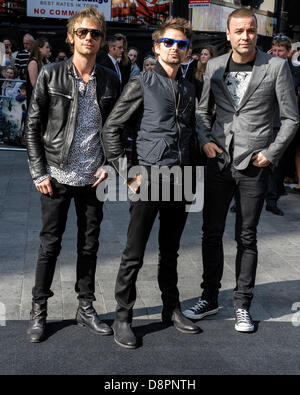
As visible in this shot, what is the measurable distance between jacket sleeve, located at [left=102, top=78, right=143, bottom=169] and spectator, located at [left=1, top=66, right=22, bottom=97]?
833cm

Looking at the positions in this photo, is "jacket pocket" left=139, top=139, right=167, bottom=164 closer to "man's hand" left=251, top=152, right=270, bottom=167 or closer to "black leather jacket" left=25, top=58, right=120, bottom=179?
"black leather jacket" left=25, top=58, right=120, bottom=179

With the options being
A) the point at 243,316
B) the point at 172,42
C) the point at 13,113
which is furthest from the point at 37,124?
the point at 13,113

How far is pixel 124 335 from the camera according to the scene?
3623 millimetres

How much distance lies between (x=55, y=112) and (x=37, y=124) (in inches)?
5.4

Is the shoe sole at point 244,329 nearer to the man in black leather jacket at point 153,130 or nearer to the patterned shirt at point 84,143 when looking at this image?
the man in black leather jacket at point 153,130

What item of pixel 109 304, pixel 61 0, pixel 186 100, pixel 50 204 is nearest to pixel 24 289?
pixel 109 304

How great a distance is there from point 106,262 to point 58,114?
1935 mm

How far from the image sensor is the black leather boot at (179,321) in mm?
3832

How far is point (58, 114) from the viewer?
3.54 m

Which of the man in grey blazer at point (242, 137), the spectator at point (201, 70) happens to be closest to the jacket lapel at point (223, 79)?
the man in grey blazer at point (242, 137)

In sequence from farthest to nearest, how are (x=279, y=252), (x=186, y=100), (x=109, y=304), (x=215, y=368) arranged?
(x=279, y=252) < (x=109, y=304) < (x=186, y=100) < (x=215, y=368)

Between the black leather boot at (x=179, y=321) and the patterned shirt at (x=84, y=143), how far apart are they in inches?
40.6

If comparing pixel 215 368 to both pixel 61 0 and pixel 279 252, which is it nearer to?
pixel 279 252

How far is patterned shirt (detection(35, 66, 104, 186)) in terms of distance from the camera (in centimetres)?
358
